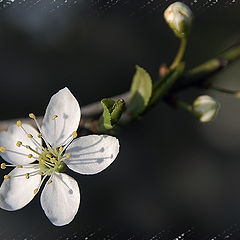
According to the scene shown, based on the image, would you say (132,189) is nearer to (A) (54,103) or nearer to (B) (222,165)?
(B) (222,165)

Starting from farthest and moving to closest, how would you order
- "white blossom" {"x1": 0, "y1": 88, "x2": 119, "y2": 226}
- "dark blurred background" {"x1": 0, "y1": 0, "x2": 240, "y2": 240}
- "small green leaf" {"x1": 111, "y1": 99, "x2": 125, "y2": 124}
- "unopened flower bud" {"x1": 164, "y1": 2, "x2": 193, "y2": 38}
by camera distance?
1. "dark blurred background" {"x1": 0, "y1": 0, "x2": 240, "y2": 240}
2. "unopened flower bud" {"x1": 164, "y1": 2, "x2": 193, "y2": 38}
3. "white blossom" {"x1": 0, "y1": 88, "x2": 119, "y2": 226}
4. "small green leaf" {"x1": 111, "y1": 99, "x2": 125, "y2": 124}

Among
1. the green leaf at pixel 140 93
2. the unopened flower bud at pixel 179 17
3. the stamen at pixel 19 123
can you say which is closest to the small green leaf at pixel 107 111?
the green leaf at pixel 140 93

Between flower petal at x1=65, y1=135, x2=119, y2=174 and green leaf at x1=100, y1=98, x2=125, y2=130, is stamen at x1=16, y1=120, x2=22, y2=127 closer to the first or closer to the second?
flower petal at x1=65, y1=135, x2=119, y2=174

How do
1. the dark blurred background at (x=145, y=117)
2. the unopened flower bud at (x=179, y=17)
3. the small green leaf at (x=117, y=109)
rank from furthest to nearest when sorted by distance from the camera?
the dark blurred background at (x=145, y=117) → the unopened flower bud at (x=179, y=17) → the small green leaf at (x=117, y=109)

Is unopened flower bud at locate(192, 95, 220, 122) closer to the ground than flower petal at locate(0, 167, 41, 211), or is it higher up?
closer to the ground

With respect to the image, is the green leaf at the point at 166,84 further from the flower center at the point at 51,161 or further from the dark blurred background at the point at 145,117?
the dark blurred background at the point at 145,117

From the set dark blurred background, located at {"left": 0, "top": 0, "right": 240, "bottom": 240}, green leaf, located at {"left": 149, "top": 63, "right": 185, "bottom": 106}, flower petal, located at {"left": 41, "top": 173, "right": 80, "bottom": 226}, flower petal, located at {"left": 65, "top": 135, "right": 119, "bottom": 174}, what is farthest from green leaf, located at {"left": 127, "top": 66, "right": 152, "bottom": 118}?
dark blurred background, located at {"left": 0, "top": 0, "right": 240, "bottom": 240}

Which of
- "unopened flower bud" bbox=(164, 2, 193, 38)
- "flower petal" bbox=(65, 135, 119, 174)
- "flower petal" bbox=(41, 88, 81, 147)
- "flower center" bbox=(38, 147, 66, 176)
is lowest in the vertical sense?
"flower petal" bbox=(65, 135, 119, 174)
